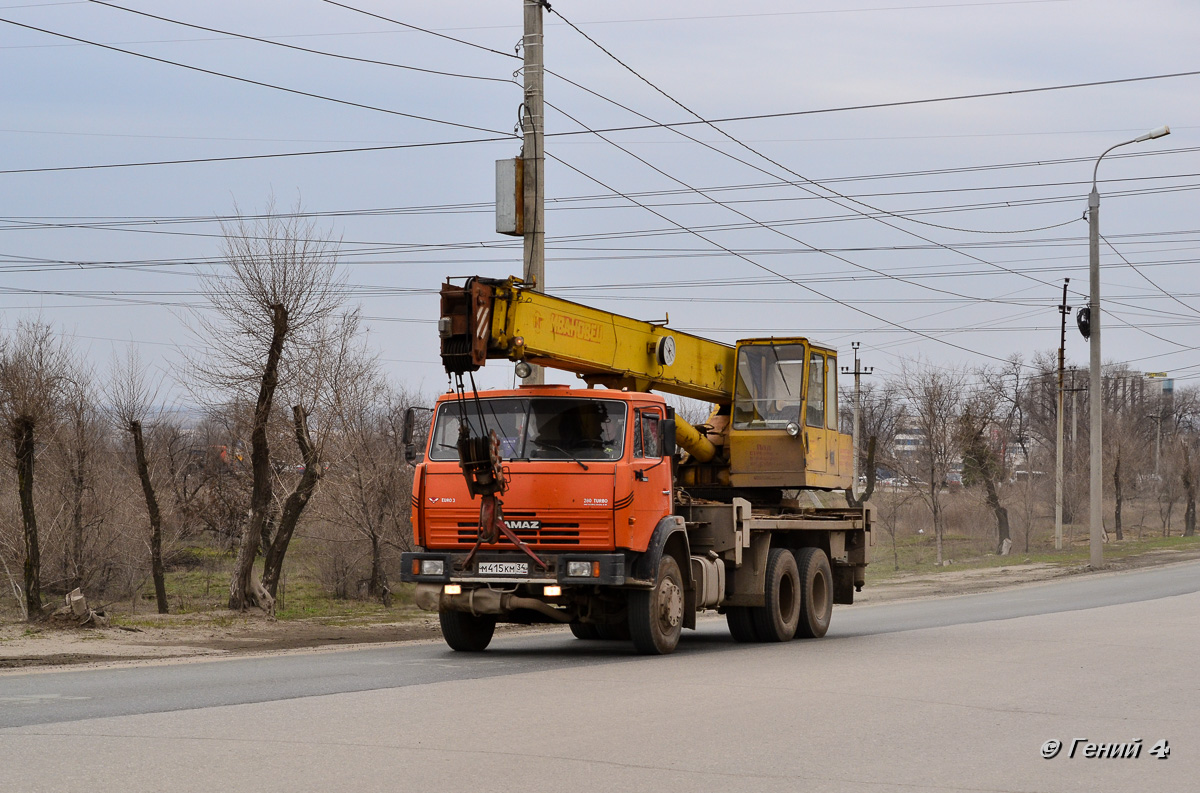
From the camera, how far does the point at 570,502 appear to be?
46.8ft

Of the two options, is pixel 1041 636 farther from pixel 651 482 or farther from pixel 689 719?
pixel 689 719

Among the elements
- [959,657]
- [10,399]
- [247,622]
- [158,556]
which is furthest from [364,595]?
[959,657]

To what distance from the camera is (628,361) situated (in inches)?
649

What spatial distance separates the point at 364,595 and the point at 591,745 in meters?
30.5

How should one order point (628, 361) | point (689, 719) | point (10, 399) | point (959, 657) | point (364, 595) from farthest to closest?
point (364, 595)
point (10, 399)
point (628, 361)
point (959, 657)
point (689, 719)

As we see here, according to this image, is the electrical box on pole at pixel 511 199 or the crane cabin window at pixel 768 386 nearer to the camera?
the crane cabin window at pixel 768 386

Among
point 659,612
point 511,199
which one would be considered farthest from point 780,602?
point 511,199

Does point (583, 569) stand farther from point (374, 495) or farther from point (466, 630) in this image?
point (374, 495)

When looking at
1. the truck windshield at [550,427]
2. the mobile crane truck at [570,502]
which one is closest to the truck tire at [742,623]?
the mobile crane truck at [570,502]

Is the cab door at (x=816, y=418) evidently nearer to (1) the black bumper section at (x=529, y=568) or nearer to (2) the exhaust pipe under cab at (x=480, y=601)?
(1) the black bumper section at (x=529, y=568)

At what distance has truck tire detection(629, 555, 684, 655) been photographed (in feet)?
47.9

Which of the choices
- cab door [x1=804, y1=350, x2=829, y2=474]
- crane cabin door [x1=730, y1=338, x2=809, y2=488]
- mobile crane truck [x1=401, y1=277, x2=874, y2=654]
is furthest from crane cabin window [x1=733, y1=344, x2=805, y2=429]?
mobile crane truck [x1=401, y1=277, x2=874, y2=654]

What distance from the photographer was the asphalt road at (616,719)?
7480 mm

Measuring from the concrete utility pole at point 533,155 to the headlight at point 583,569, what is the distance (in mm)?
4716
